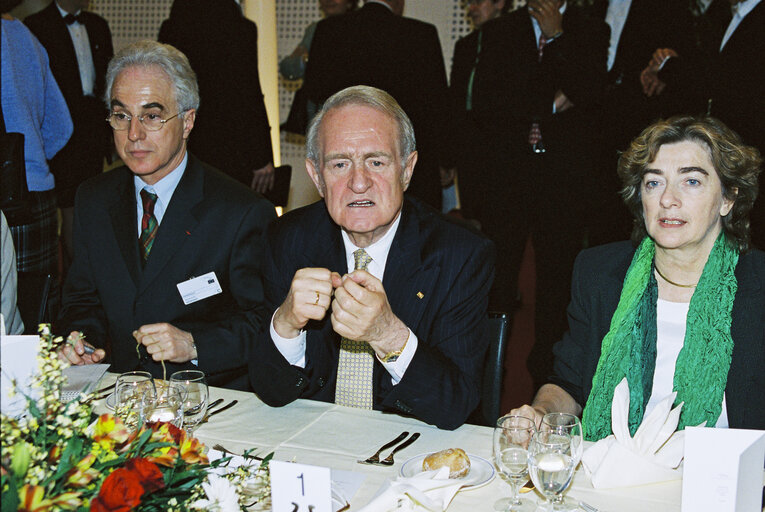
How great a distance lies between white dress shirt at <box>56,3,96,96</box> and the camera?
20.0 feet


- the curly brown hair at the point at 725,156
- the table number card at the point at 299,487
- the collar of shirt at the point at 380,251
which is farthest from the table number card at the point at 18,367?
the curly brown hair at the point at 725,156

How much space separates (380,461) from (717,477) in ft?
2.43

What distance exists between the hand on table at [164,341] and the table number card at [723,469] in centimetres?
164

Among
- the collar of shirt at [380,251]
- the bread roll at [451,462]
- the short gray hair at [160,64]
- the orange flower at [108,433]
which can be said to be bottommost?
the bread roll at [451,462]

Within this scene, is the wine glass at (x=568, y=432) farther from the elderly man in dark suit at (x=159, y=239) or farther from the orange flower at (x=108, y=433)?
the elderly man in dark suit at (x=159, y=239)

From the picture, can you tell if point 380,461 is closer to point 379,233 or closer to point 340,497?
point 340,497

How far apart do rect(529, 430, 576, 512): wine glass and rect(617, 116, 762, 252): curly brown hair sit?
1.30 metres

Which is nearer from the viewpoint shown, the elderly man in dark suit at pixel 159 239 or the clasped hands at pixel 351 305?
the clasped hands at pixel 351 305

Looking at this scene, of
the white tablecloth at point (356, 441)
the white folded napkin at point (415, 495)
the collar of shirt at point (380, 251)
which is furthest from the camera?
the collar of shirt at point (380, 251)

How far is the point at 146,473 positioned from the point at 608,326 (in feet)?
5.99

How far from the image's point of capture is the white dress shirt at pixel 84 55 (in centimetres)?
610

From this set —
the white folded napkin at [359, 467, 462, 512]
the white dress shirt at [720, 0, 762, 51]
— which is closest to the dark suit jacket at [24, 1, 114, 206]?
the white dress shirt at [720, 0, 762, 51]

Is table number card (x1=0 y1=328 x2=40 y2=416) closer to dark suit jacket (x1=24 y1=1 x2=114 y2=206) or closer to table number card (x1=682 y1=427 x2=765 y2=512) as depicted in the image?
table number card (x1=682 y1=427 x2=765 y2=512)

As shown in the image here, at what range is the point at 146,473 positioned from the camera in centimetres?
109
